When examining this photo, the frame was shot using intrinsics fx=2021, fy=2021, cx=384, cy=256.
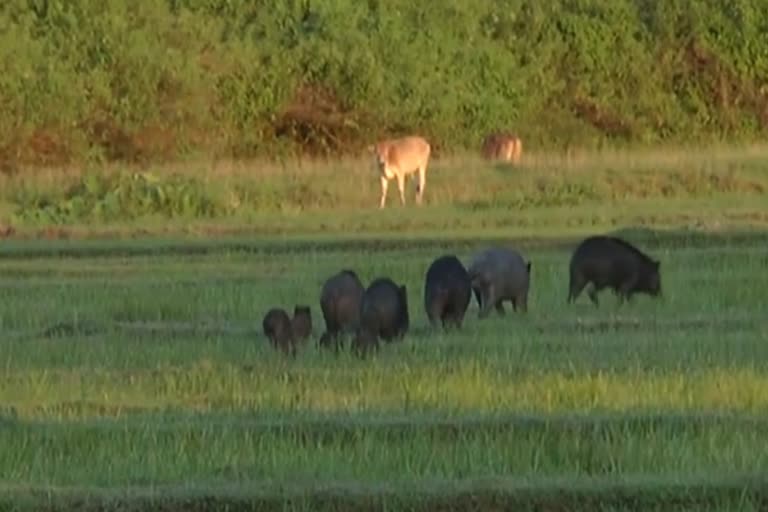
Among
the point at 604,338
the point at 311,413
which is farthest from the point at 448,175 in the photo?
the point at 311,413

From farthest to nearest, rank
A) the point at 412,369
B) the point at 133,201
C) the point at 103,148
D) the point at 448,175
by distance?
1. the point at 103,148
2. the point at 448,175
3. the point at 133,201
4. the point at 412,369

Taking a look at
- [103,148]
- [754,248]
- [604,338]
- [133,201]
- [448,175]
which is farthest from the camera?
[103,148]

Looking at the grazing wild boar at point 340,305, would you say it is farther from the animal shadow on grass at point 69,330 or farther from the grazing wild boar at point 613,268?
the grazing wild boar at point 613,268

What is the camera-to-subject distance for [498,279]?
54.6 ft

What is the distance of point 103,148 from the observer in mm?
38656

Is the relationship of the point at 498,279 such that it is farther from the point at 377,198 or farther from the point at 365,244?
the point at 377,198

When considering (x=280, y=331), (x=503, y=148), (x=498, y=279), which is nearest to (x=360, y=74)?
(x=503, y=148)

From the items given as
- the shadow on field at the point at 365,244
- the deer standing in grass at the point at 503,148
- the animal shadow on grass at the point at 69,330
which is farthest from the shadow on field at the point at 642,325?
the deer standing in grass at the point at 503,148

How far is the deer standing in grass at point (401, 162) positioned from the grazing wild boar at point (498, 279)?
47.3 feet

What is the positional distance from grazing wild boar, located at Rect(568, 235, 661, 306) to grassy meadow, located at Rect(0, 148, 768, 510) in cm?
27

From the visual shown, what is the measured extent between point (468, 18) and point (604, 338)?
1100 inches

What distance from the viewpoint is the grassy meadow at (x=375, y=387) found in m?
8.88

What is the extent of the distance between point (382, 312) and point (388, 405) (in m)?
3.12

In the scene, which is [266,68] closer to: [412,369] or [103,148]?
[103,148]
